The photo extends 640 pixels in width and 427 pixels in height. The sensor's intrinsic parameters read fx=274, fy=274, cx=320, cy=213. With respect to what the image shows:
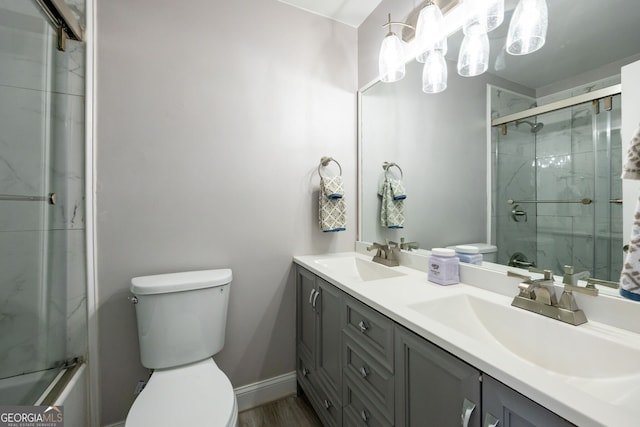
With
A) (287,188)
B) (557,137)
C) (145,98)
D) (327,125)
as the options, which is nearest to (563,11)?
(557,137)

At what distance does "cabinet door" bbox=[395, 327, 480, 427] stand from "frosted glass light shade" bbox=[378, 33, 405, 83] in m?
1.28

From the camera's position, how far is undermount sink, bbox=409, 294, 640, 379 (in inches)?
26.5

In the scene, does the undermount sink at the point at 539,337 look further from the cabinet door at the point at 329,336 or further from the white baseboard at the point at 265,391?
the white baseboard at the point at 265,391

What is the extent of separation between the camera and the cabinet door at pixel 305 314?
57.5 inches

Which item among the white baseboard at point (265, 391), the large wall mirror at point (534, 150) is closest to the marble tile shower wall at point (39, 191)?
the white baseboard at point (265, 391)

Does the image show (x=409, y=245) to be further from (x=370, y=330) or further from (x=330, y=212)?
(x=370, y=330)

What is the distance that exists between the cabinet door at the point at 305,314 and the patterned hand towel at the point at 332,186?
18.9 inches

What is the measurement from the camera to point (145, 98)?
138 centimetres

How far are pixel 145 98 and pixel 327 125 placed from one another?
1.03 meters

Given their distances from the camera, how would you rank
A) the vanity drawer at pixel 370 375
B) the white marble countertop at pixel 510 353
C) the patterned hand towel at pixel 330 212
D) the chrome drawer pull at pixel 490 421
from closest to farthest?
the white marble countertop at pixel 510 353 < the chrome drawer pull at pixel 490 421 < the vanity drawer at pixel 370 375 < the patterned hand towel at pixel 330 212

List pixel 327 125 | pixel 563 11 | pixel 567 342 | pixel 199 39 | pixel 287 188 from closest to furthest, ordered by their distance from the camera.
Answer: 1. pixel 567 342
2. pixel 563 11
3. pixel 199 39
4. pixel 287 188
5. pixel 327 125

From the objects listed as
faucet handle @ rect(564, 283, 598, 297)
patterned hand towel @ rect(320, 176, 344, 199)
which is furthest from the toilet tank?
faucet handle @ rect(564, 283, 598, 297)

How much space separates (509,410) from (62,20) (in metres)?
1.98

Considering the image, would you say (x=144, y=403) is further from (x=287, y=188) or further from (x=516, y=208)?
(x=516, y=208)
